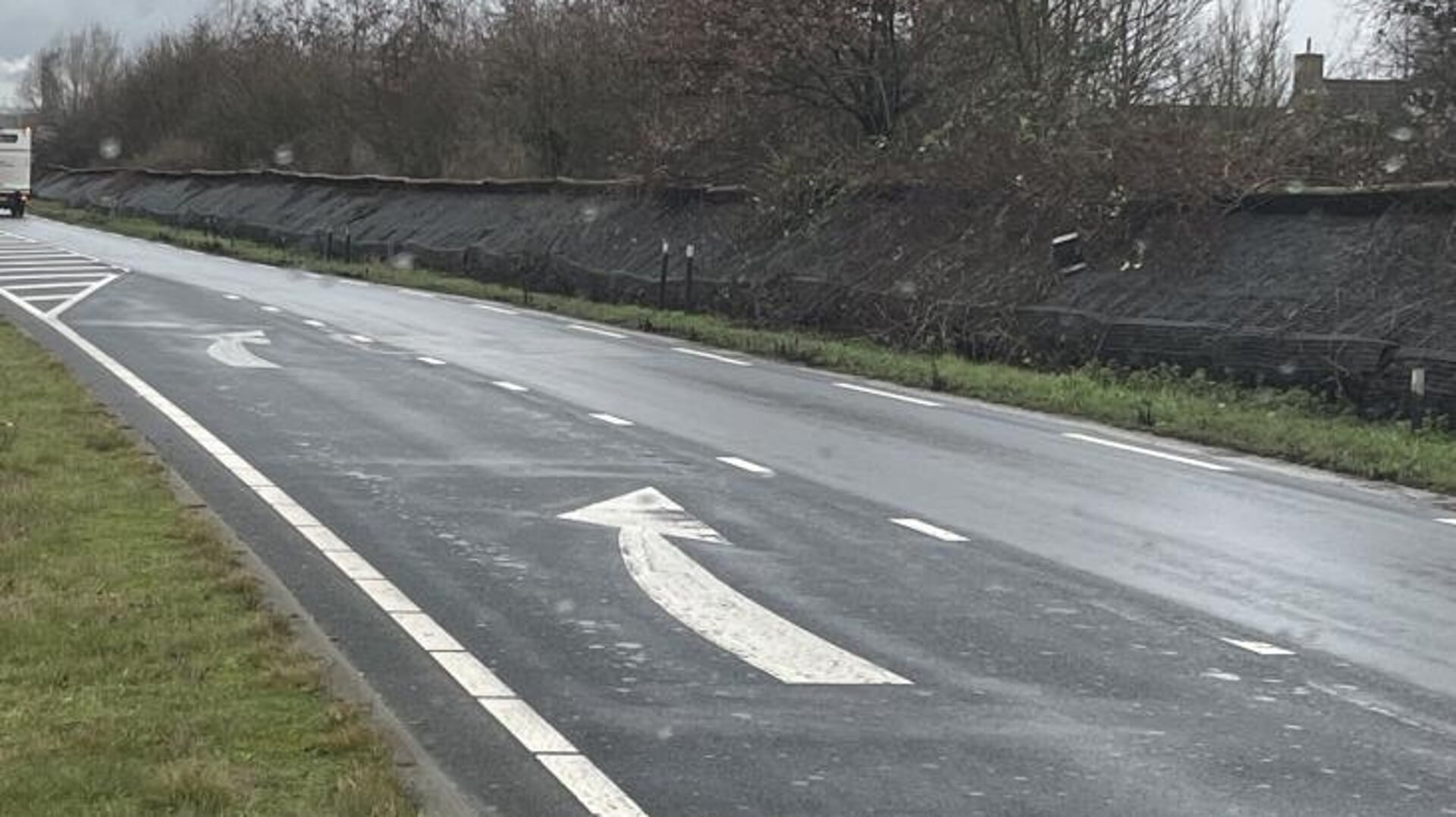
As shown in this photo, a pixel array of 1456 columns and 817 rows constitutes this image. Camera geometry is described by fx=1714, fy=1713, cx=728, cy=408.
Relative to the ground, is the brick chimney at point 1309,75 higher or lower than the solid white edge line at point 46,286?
higher

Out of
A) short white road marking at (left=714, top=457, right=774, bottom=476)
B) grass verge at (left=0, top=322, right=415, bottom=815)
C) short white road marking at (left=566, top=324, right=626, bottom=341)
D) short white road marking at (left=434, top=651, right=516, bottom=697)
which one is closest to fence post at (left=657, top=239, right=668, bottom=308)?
short white road marking at (left=566, top=324, right=626, bottom=341)

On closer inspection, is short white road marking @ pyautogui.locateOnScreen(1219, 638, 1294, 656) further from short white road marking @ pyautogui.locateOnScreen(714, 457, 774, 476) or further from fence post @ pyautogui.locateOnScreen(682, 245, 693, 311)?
fence post @ pyautogui.locateOnScreen(682, 245, 693, 311)

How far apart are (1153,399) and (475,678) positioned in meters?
10.8

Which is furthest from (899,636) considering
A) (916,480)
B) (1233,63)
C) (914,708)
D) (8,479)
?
(1233,63)

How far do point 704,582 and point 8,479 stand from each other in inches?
162

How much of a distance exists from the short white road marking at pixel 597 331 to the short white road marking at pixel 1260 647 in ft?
52.7

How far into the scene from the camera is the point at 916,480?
11.1 metres

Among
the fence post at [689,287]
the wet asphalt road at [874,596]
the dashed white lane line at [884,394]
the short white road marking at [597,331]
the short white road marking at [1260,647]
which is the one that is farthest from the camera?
the fence post at [689,287]

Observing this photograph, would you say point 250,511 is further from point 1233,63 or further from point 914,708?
point 1233,63

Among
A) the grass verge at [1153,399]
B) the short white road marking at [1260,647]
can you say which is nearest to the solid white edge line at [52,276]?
the grass verge at [1153,399]

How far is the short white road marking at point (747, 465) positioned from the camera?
11.2m

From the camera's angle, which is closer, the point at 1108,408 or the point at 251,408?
the point at 251,408

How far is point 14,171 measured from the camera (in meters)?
72.9

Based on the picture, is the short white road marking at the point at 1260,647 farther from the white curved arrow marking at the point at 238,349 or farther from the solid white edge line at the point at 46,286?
the solid white edge line at the point at 46,286
